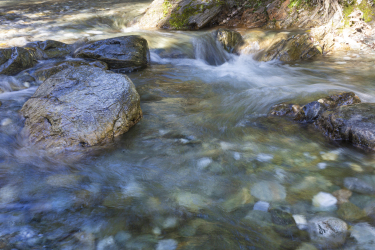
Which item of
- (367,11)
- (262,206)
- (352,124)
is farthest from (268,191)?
(367,11)

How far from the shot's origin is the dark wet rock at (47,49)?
19.0 ft

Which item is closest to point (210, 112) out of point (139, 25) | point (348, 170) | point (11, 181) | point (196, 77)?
point (196, 77)

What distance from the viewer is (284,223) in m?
2.24

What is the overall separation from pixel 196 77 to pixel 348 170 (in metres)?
3.69

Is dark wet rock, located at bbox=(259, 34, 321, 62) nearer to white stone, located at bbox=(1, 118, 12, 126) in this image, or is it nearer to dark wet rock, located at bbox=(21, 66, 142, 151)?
dark wet rock, located at bbox=(21, 66, 142, 151)

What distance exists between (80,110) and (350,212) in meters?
3.14

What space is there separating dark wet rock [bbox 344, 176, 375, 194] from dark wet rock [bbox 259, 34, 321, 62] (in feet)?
15.4

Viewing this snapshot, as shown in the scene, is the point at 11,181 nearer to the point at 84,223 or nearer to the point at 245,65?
the point at 84,223

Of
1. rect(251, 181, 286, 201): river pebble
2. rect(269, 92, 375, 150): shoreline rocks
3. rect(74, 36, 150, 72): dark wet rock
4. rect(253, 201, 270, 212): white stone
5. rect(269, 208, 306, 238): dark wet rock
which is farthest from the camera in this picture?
rect(74, 36, 150, 72): dark wet rock

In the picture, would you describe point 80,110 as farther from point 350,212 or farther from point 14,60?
point 350,212

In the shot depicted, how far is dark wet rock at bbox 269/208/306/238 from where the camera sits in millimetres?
2145

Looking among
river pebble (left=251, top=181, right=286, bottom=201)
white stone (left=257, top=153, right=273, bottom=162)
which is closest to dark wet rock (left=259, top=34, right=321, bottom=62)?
white stone (left=257, top=153, right=273, bottom=162)

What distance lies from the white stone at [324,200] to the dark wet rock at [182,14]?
7.25 meters

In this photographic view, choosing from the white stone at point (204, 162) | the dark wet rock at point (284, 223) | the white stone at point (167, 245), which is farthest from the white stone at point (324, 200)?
the white stone at point (167, 245)
